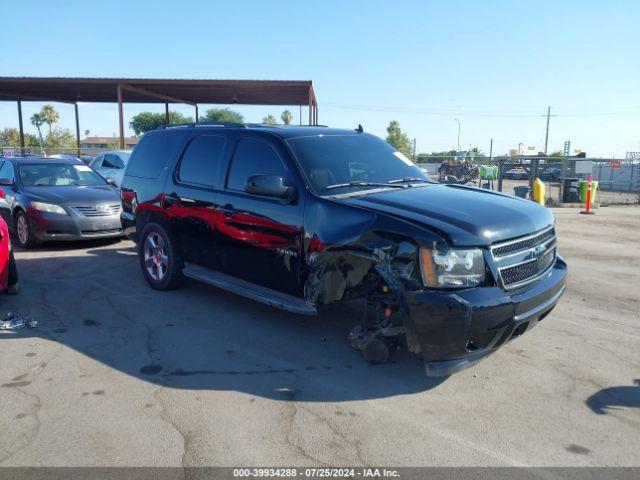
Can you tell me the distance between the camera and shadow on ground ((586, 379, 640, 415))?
12.0ft

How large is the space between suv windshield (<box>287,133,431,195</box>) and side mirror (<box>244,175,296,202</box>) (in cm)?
24

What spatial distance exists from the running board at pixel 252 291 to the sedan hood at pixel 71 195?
426 cm

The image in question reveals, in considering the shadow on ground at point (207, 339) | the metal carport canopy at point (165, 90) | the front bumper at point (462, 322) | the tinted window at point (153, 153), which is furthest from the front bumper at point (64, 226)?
the metal carport canopy at point (165, 90)

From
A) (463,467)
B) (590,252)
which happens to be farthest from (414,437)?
(590,252)

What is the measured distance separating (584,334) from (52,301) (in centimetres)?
584

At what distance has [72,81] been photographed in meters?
23.9

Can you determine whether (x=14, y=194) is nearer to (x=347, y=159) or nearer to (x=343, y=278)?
(x=347, y=159)

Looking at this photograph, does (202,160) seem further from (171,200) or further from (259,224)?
(259,224)

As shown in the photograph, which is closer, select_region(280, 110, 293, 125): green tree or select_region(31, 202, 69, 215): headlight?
select_region(31, 202, 69, 215): headlight

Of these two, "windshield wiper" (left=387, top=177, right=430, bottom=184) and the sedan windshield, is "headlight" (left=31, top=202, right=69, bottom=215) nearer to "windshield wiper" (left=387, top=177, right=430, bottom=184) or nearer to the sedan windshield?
the sedan windshield

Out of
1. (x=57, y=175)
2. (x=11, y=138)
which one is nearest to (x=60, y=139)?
(x=11, y=138)

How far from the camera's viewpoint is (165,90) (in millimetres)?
26109

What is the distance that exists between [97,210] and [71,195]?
563mm

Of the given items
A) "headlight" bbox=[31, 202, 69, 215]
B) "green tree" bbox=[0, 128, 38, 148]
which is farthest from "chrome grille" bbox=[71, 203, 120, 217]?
"green tree" bbox=[0, 128, 38, 148]
